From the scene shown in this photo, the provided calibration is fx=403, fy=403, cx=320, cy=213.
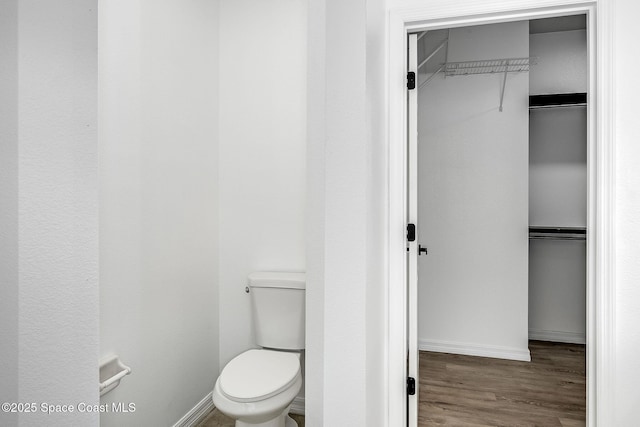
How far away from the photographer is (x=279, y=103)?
2.42 metres

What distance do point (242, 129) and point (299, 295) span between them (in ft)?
3.53

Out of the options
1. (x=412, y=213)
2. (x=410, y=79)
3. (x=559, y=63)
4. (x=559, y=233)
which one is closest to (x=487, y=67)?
(x=559, y=63)

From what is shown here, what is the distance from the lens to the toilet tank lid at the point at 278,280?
221 cm

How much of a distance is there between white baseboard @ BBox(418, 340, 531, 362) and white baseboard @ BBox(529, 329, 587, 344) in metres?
0.53

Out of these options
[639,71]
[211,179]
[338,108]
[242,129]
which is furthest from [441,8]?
[211,179]

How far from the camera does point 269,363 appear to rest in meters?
2.03

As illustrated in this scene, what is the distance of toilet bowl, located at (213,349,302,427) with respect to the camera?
1686 mm

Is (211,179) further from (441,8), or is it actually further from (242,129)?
(441,8)

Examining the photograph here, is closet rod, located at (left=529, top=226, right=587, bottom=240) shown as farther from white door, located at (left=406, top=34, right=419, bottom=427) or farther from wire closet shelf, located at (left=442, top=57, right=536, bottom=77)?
white door, located at (left=406, top=34, right=419, bottom=427)

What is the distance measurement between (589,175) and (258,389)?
1665 millimetres

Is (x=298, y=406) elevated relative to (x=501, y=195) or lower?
lower

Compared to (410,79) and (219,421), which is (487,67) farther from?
(219,421)

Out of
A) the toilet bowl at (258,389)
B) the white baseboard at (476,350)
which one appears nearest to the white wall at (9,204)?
the toilet bowl at (258,389)

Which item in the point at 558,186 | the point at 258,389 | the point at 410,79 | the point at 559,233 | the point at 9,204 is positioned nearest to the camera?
the point at 9,204
